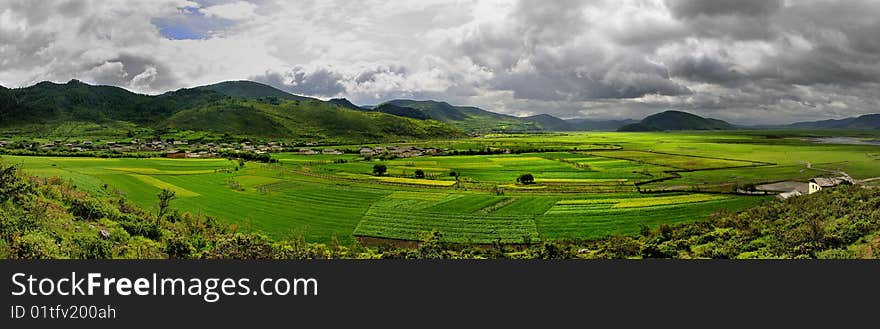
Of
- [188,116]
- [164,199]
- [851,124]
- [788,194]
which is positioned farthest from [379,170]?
[188,116]

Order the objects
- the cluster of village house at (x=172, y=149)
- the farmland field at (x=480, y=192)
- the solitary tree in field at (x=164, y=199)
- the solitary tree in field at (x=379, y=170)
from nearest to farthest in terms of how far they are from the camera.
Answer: the farmland field at (x=480, y=192), the solitary tree in field at (x=164, y=199), the solitary tree in field at (x=379, y=170), the cluster of village house at (x=172, y=149)

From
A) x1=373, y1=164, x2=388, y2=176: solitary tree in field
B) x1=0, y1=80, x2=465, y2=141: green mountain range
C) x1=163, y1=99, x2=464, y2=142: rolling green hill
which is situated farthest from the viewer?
x1=163, y1=99, x2=464, y2=142: rolling green hill

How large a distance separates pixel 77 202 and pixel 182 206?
3260mm

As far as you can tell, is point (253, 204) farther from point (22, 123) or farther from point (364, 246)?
point (22, 123)

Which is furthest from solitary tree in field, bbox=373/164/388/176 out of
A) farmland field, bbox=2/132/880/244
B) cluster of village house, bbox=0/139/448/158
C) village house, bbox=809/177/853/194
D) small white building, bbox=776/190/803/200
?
village house, bbox=809/177/853/194

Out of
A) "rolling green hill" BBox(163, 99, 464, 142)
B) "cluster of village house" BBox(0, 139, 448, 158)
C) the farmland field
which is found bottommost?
the farmland field

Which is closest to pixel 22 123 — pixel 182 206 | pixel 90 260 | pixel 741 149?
pixel 182 206

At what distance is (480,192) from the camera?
61.7 feet

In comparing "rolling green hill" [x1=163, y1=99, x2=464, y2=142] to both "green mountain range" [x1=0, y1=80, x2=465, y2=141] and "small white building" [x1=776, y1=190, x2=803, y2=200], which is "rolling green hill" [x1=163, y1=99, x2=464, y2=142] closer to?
"green mountain range" [x1=0, y1=80, x2=465, y2=141]

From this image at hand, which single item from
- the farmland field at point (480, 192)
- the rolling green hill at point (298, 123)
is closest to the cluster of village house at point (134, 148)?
the farmland field at point (480, 192)

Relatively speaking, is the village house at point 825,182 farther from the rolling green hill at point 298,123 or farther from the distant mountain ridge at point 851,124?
the rolling green hill at point 298,123

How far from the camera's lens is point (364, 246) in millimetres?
14086

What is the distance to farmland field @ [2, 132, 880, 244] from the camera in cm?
1515

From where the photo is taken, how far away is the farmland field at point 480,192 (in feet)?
49.7
